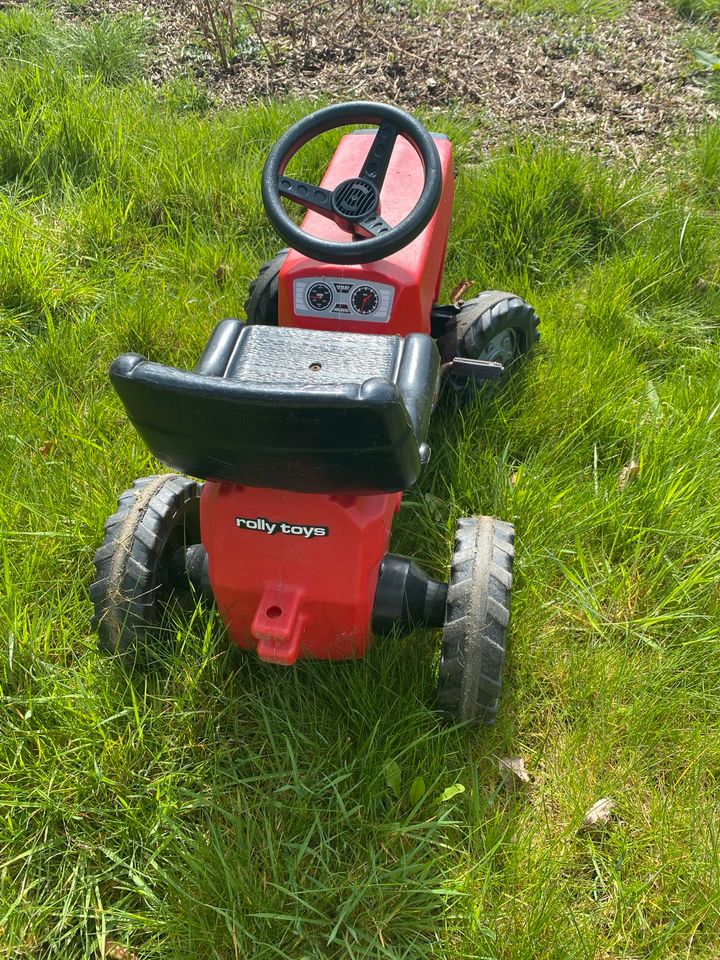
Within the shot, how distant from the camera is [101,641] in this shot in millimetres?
2051

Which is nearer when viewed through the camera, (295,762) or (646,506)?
(295,762)

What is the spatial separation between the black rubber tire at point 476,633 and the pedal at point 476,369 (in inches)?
28.9

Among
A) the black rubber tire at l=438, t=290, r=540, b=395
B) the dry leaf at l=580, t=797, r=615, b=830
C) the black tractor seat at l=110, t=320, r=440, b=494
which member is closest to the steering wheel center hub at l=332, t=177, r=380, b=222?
the black rubber tire at l=438, t=290, r=540, b=395

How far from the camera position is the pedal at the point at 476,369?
2518mm

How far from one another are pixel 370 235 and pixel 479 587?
107 cm

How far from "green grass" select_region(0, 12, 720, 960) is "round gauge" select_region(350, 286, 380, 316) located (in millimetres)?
577

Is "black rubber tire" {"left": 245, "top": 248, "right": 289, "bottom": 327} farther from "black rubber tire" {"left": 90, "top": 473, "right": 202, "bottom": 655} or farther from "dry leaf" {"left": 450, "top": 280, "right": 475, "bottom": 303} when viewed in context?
A: "black rubber tire" {"left": 90, "top": 473, "right": 202, "bottom": 655}

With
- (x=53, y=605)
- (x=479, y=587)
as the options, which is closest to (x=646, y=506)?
(x=479, y=587)

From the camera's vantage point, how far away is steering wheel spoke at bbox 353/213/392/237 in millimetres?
2293

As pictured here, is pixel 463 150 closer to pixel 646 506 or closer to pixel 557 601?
pixel 646 506

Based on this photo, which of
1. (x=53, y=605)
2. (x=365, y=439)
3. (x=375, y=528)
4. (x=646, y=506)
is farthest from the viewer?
(x=646, y=506)

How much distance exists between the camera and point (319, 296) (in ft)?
7.50

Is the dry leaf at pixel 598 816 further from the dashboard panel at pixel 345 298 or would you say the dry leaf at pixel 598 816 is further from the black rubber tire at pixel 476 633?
the dashboard panel at pixel 345 298

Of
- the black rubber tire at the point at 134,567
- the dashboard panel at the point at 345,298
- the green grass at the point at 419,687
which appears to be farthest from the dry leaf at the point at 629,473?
the black rubber tire at the point at 134,567
